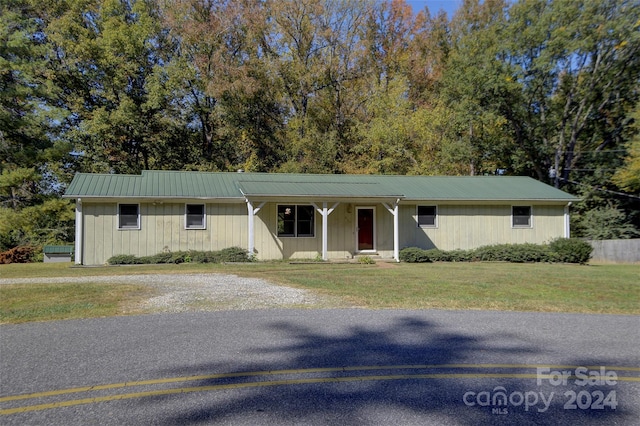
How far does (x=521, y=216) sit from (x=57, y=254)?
70.4 ft

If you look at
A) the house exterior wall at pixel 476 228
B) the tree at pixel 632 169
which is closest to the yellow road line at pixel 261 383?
the house exterior wall at pixel 476 228

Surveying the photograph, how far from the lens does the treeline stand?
82.5 feet

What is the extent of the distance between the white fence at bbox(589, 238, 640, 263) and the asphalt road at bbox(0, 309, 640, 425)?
16844 mm

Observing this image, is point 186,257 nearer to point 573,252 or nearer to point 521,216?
point 521,216

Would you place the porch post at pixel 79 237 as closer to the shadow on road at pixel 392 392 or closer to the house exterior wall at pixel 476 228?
the house exterior wall at pixel 476 228

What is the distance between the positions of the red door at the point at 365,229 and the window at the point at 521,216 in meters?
6.52

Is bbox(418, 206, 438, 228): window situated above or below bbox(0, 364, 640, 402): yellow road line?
above

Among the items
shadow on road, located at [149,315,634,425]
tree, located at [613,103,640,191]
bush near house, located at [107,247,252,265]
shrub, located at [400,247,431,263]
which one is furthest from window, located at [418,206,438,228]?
shadow on road, located at [149,315,634,425]

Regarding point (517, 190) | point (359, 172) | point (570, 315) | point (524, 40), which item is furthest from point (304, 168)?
point (570, 315)

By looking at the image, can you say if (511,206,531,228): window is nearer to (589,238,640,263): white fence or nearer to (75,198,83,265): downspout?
(589,238,640,263): white fence

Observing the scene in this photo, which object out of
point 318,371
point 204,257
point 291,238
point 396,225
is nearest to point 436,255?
point 396,225

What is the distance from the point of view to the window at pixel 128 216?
56.3 feet

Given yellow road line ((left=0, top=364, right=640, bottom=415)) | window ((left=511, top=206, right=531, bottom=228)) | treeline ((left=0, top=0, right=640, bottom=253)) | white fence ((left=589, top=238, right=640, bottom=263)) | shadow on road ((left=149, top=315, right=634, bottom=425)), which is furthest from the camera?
treeline ((left=0, top=0, right=640, bottom=253))

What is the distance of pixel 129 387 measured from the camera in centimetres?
407
